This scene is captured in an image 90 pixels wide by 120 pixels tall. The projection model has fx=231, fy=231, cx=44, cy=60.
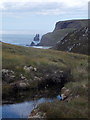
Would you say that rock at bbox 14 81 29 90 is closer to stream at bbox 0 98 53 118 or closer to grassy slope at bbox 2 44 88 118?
grassy slope at bbox 2 44 88 118

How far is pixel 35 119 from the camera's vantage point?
2127cm

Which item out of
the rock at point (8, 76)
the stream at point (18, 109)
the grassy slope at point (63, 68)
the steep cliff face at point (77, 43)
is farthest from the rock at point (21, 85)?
the steep cliff face at point (77, 43)

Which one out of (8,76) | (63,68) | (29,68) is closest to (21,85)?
(8,76)

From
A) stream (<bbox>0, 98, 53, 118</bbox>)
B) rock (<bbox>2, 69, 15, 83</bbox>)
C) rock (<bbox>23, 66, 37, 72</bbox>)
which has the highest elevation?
rock (<bbox>23, 66, 37, 72</bbox>)

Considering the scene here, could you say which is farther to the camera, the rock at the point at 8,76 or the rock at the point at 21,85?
the rock at the point at 8,76

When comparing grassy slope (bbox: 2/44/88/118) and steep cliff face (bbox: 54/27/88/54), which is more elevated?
steep cliff face (bbox: 54/27/88/54)

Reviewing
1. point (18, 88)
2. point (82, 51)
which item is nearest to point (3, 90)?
point (18, 88)

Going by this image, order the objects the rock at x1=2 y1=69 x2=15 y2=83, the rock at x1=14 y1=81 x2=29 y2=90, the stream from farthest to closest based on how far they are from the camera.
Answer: the rock at x1=2 y1=69 x2=15 y2=83, the rock at x1=14 y1=81 x2=29 y2=90, the stream

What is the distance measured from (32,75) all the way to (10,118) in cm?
1801

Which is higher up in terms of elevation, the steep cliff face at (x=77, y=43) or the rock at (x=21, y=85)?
the steep cliff face at (x=77, y=43)

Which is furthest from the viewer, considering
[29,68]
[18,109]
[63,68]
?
[63,68]

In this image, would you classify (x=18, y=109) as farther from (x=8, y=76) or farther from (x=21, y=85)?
(x=8, y=76)

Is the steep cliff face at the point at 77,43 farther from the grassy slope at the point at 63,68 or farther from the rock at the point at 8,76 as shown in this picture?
the rock at the point at 8,76

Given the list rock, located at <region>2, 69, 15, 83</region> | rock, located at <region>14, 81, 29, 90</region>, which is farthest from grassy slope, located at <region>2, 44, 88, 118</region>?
rock, located at <region>14, 81, 29, 90</region>
